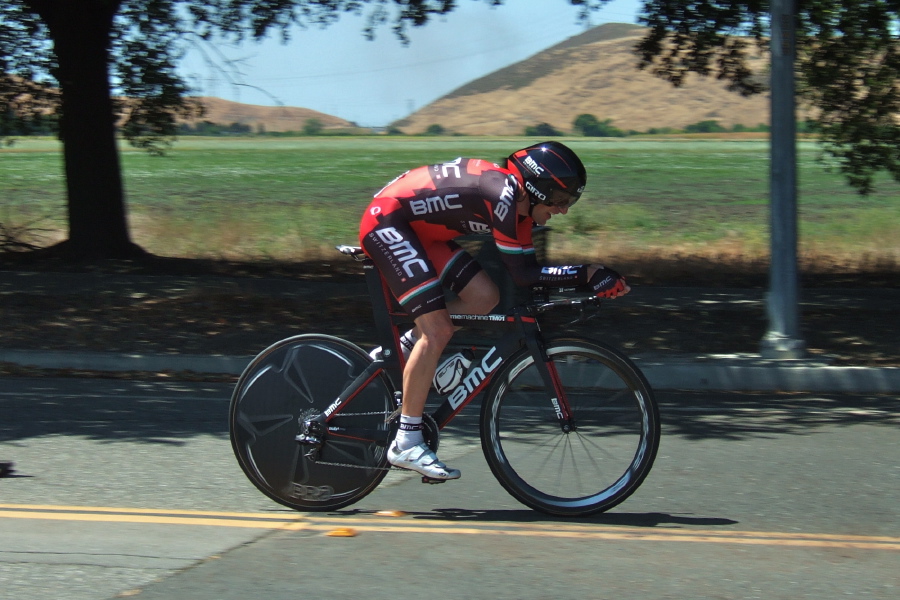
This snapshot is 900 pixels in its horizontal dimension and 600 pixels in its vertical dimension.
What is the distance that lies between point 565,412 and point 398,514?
2.96ft

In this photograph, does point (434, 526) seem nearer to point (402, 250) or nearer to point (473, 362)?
point (473, 362)

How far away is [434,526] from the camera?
16.4 ft

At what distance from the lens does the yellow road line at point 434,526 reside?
4.74 metres

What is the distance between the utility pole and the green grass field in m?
6.08

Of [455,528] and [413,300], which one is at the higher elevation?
[413,300]

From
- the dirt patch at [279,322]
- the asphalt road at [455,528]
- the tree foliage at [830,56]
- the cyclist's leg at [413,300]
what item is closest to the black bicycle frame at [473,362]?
the cyclist's leg at [413,300]

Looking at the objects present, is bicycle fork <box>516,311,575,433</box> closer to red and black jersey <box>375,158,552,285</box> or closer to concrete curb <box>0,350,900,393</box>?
red and black jersey <box>375,158,552,285</box>

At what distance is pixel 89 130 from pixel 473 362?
10798 millimetres

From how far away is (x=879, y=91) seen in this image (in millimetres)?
13750

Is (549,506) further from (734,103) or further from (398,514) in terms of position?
(734,103)

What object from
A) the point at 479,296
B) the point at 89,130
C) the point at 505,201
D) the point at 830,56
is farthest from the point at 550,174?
the point at 89,130

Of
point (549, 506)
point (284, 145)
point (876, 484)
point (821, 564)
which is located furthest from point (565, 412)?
point (284, 145)

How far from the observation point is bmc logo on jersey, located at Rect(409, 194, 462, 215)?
489 centimetres

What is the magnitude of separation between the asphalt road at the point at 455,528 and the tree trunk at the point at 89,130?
25.8ft
